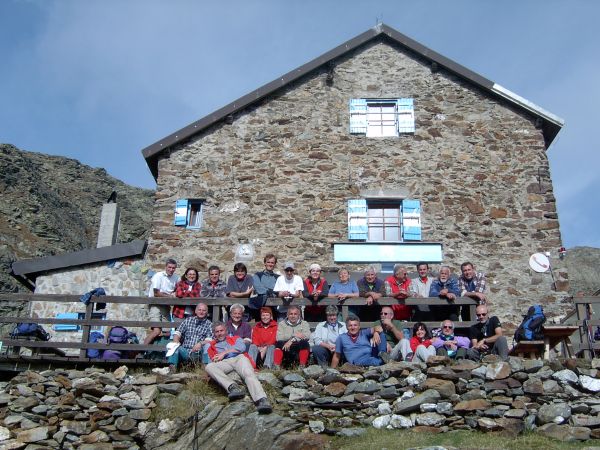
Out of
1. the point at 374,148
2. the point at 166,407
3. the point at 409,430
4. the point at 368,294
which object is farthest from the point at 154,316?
the point at 374,148

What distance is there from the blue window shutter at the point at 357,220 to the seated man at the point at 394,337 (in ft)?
12.4

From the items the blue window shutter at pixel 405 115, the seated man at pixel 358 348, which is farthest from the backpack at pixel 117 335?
the blue window shutter at pixel 405 115

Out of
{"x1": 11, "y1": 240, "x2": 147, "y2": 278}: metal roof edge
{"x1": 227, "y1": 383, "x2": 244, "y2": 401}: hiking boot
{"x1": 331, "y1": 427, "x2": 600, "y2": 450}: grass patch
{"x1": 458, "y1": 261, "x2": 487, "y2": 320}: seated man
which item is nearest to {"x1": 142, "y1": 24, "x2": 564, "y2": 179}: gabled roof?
{"x1": 11, "y1": 240, "x2": 147, "y2": 278}: metal roof edge

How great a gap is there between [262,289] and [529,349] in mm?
4480

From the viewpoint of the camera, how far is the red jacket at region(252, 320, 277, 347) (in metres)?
10.5

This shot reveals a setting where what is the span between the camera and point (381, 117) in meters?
15.7

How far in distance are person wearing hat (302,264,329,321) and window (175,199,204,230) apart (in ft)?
13.7

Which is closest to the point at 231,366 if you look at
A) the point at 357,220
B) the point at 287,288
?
the point at 287,288

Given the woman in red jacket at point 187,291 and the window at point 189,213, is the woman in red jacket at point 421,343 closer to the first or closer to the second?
the woman in red jacket at point 187,291

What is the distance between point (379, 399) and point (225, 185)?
23.3 ft

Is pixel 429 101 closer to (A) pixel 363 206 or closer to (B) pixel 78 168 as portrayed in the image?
(A) pixel 363 206

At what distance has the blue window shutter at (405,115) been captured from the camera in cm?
1543

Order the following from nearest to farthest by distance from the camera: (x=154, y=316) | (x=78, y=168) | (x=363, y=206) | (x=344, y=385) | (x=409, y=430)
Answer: (x=409, y=430) < (x=344, y=385) < (x=154, y=316) < (x=363, y=206) < (x=78, y=168)

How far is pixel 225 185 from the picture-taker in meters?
15.1
